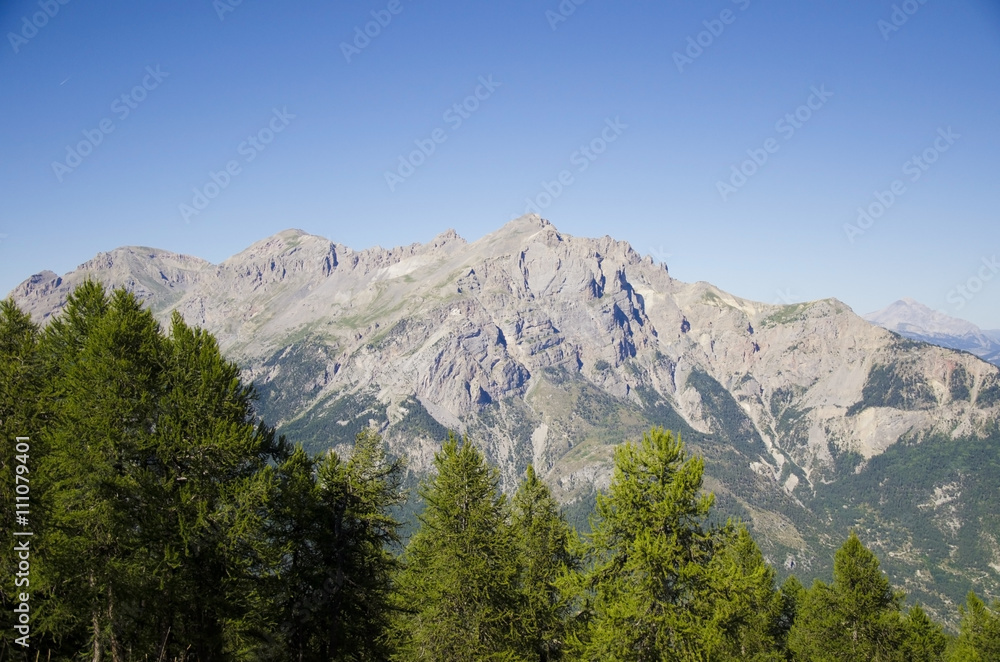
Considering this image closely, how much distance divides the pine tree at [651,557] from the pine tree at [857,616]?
17.5 m

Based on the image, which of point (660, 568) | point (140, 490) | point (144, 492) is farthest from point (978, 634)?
point (140, 490)

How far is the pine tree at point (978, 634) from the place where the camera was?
3488 cm

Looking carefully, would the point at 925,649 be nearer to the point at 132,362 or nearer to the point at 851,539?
the point at 851,539

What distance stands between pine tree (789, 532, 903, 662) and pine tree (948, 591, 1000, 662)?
389 inches

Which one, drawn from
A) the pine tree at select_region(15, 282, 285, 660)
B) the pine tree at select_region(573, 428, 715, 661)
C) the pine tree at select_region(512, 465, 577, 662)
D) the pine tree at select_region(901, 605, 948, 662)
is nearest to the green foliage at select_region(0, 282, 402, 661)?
the pine tree at select_region(15, 282, 285, 660)

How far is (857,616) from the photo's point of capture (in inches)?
1132

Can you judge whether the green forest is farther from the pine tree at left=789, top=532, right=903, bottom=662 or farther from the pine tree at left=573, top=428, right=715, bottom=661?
the pine tree at left=789, top=532, right=903, bottom=662

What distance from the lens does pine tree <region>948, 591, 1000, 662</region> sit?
3488cm

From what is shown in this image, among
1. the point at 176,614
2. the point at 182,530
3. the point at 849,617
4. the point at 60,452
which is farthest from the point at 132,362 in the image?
the point at 849,617

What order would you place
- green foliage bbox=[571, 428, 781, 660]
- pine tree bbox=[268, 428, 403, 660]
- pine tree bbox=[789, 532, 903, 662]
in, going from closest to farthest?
green foliage bbox=[571, 428, 781, 660]
pine tree bbox=[268, 428, 403, 660]
pine tree bbox=[789, 532, 903, 662]

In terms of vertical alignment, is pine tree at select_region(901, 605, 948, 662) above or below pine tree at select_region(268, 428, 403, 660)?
below

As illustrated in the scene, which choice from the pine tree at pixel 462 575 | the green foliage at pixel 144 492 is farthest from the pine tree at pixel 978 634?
the green foliage at pixel 144 492

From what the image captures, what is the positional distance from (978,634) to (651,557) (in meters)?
35.5

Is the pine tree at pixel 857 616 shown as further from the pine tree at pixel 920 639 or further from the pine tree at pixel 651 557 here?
the pine tree at pixel 651 557
